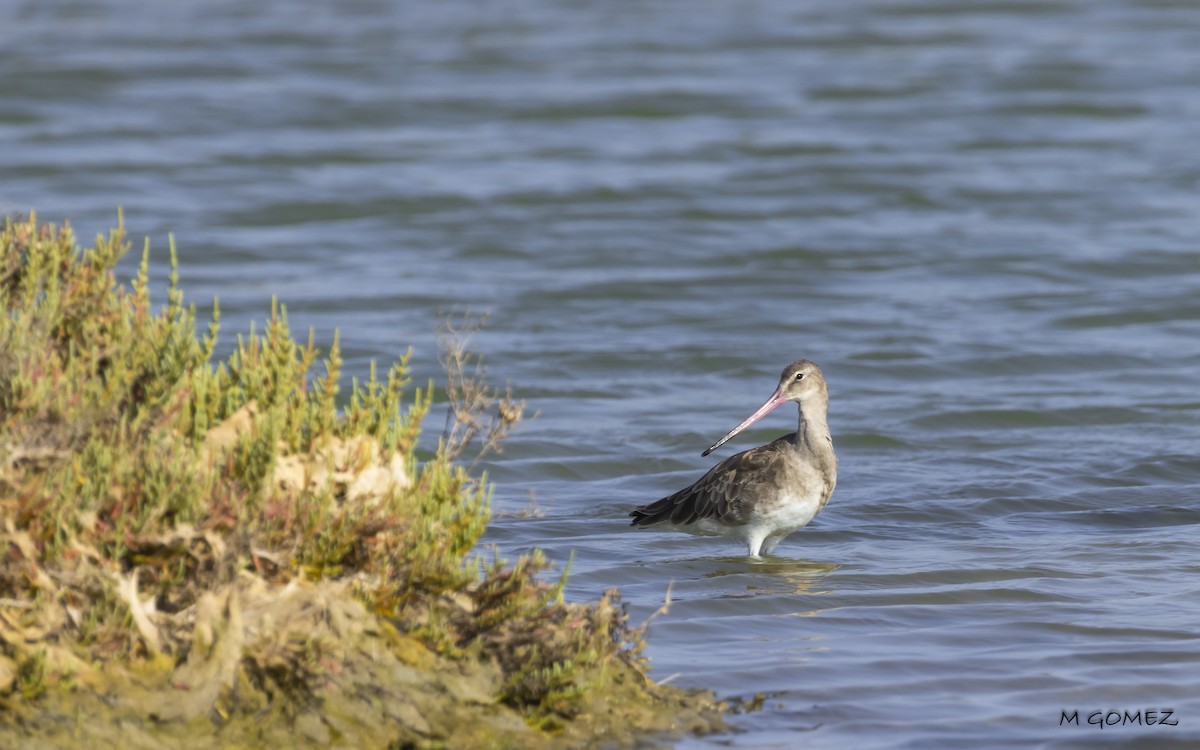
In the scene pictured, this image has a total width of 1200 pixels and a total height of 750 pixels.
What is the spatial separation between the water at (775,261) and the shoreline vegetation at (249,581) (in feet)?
2.41

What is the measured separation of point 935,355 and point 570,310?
11.2ft

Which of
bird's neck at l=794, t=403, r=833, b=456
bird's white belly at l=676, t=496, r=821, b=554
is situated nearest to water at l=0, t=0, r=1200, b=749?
bird's white belly at l=676, t=496, r=821, b=554

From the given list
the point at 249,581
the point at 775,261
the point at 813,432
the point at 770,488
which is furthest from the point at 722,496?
the point at 775,261

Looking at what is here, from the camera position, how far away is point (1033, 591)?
8.09 metres

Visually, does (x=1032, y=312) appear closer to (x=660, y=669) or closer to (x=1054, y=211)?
(x=1054, y=211)

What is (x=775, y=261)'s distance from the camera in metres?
18.0

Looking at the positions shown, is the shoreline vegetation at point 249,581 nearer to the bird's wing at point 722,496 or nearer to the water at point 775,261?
the water at point 775,261

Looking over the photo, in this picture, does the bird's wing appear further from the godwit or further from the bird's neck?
the bird's neck

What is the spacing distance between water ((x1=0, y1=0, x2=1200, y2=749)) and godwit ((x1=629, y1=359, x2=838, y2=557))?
0.22 meters

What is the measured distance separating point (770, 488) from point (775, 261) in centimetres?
894

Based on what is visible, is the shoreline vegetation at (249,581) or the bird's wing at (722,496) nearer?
the shoreline vegetation at (249,581)

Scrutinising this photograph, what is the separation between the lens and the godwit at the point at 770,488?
365 inches

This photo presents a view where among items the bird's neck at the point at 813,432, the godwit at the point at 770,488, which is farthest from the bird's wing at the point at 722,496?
the bird's neck at the point at 813,432

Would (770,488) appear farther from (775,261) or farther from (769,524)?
(775,261)
